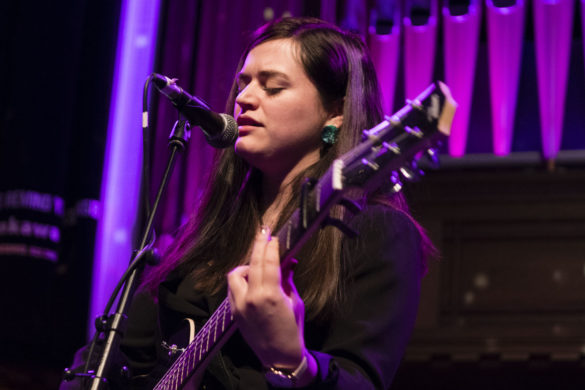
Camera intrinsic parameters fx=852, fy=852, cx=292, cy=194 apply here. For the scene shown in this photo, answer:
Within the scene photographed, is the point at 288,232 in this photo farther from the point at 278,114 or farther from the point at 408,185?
the point at 408,185

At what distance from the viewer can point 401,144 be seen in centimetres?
140

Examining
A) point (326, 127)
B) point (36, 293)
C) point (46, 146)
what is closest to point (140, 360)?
point (326, 127)

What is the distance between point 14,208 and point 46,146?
0.33m

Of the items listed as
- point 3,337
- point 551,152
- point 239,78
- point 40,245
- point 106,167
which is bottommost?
point 3,337

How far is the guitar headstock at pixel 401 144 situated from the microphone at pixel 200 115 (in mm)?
431

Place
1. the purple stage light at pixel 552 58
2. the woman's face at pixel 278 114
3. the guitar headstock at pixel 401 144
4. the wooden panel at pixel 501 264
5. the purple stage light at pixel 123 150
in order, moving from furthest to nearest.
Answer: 1. the purple stage light at pixel 123 150
2. the purple stage light at pixel 552 58
3. the wooden panel at pixel 501 264
4. the woman's face at pixel 278 114
5. the guitar headstock at pixel 401 144

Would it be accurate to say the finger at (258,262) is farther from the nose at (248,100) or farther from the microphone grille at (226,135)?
the nose at (248,100)

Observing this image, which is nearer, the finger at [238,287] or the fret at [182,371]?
the finger at [238,287]

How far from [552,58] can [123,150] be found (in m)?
2.12

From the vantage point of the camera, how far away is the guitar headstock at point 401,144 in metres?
1.35

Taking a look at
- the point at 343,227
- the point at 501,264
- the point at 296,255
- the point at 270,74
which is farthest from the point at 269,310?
the point at 501,264

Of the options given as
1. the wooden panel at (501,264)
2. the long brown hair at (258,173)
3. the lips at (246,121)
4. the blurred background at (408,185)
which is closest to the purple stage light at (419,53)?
the blurred background at (408,185)

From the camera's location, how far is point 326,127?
196 centimetres

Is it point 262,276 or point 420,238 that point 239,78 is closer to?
point 420,238
